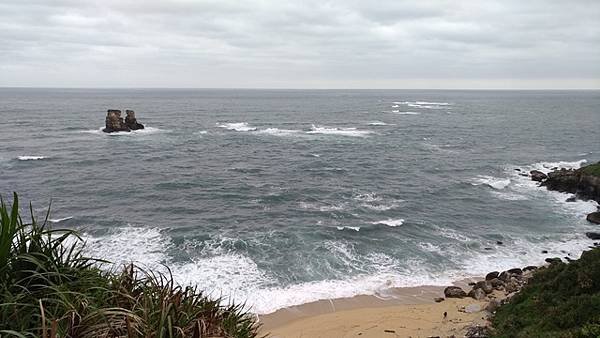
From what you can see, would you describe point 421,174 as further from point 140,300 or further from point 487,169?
point 140,300

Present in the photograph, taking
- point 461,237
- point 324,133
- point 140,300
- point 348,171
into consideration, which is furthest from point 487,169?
point 140,300

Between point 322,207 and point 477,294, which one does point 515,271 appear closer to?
point 477,294

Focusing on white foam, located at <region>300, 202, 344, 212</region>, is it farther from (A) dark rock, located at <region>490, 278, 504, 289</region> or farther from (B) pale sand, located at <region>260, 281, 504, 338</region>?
(A) dark rock, located at <region>490, 278, 504, 289</region>

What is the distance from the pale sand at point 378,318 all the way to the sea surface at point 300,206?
2.97ft

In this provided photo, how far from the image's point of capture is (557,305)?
15.2 metres

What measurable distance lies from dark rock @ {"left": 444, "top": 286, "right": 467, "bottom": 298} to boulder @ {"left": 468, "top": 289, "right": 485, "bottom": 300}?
0.30 metres

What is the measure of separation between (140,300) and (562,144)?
7541 centimetres

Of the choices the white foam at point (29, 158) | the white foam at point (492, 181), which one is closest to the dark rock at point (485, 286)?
the white foam at point (492, 181)

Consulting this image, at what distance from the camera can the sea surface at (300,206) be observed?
23.9 meters

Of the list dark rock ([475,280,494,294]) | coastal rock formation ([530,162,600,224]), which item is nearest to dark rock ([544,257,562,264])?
dark rock ([475,280,494,294])

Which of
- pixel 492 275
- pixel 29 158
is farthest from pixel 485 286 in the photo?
pixel 29 158

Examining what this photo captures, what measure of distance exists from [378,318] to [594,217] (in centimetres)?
2228

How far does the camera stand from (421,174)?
45.9 m

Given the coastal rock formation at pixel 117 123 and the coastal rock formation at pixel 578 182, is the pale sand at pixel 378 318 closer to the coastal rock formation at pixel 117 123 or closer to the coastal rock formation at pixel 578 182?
the coastal rock formation at pixel 578 182
